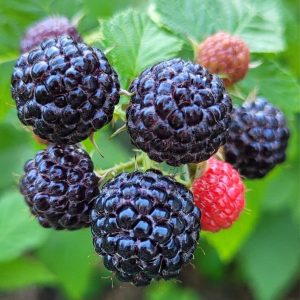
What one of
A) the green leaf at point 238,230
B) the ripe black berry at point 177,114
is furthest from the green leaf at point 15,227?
the ripe black berry at point 177,114

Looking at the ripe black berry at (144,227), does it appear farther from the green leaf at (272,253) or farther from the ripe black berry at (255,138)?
the green leaf at (272,253)

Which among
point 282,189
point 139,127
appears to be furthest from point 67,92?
point 282,189

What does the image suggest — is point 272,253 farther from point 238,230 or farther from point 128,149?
point 238,230

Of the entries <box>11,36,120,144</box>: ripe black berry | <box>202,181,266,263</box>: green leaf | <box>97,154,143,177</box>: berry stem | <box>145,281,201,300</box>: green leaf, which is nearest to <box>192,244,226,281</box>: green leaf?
<box>145,281,201,300</box>: green leaf

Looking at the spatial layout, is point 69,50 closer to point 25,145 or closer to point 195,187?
point 195,187

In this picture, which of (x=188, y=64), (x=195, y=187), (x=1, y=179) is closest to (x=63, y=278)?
(x=1, y=179)

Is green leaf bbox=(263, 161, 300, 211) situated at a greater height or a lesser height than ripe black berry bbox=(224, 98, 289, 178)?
lesser

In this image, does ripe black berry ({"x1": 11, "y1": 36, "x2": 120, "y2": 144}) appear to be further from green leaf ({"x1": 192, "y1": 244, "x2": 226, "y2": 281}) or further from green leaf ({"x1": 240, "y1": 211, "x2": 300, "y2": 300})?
green leaf ({"x1": 192, "y1": 244, "x2": 226, "y2": 281})

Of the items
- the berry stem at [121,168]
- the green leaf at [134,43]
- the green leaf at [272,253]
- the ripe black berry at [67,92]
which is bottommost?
the green leaf at [272,253]
